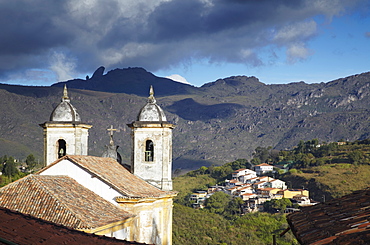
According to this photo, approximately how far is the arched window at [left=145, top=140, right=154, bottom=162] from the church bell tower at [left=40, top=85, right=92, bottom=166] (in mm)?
2430

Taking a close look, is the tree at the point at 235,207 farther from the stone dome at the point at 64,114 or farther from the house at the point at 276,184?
the stone dome at the point at 64,114

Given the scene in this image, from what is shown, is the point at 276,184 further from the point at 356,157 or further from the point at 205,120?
the point at 205,120

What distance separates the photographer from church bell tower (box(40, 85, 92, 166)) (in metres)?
21.0

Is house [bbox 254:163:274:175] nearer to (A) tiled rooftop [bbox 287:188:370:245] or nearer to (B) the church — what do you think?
(B) the church

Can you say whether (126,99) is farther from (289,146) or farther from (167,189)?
(167,189)

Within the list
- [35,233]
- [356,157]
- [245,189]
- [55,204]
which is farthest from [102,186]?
[245,189]

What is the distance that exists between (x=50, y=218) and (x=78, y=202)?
160cm

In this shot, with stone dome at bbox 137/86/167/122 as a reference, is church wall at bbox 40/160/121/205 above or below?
below

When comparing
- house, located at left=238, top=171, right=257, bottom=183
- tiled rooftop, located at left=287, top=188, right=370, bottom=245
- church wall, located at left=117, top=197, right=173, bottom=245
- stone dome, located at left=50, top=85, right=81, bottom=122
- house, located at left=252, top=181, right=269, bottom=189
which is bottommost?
house, located at left=252, top=181, right=269, bottom=189

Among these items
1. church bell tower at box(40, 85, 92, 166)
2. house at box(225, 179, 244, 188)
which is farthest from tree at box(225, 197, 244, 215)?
church bell tower at box(40, 85, 92, 166)

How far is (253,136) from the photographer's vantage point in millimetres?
153875

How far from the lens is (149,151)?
2147 cm

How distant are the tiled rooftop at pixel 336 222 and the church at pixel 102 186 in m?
6.11

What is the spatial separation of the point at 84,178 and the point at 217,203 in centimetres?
5249
